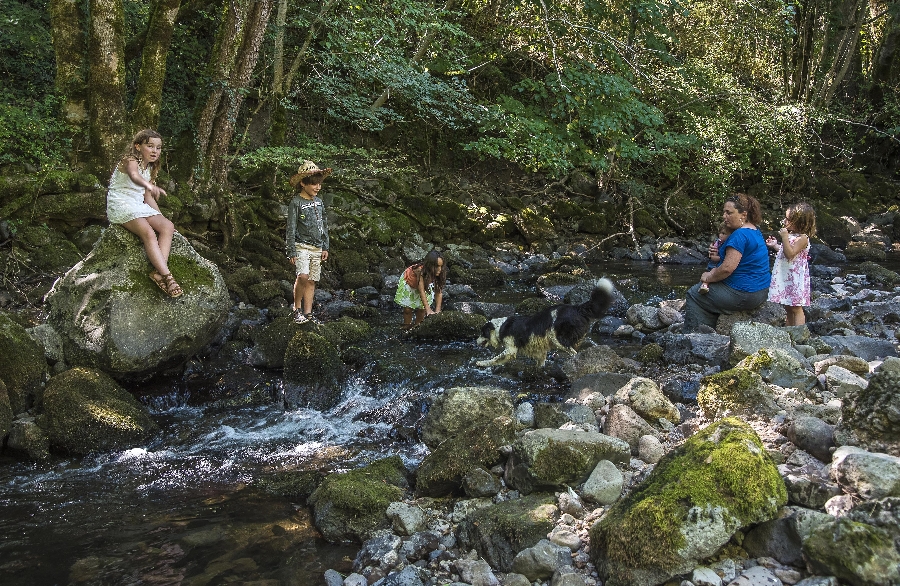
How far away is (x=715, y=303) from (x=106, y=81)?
9.84 m

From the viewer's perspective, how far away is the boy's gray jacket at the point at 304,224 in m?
8.16

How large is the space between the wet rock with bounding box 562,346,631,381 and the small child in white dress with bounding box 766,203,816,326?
84.4 inches

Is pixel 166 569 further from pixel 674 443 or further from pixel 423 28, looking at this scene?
pixel 423 28

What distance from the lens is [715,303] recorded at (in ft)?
23.9

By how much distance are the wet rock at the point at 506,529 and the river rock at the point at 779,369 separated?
2377mm

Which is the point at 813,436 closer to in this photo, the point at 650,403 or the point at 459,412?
the point at 650,403

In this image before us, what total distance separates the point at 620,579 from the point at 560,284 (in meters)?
9.48

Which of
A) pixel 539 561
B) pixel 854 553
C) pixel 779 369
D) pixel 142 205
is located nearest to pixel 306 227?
pixel 142 205

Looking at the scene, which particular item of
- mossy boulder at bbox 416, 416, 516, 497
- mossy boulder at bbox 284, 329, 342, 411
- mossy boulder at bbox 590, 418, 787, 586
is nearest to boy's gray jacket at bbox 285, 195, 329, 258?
mossy boulder at bbox 284, 329, 342, 411

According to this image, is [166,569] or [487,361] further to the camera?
[487,361]

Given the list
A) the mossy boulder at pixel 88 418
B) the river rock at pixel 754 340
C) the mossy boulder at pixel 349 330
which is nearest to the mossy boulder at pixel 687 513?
the river rock at pixel 754 340

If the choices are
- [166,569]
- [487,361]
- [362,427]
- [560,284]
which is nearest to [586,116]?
[560,284]

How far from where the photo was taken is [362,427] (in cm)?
599

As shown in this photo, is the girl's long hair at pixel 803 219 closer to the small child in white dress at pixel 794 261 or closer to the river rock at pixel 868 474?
the small child in white dress at pixel 794 261
